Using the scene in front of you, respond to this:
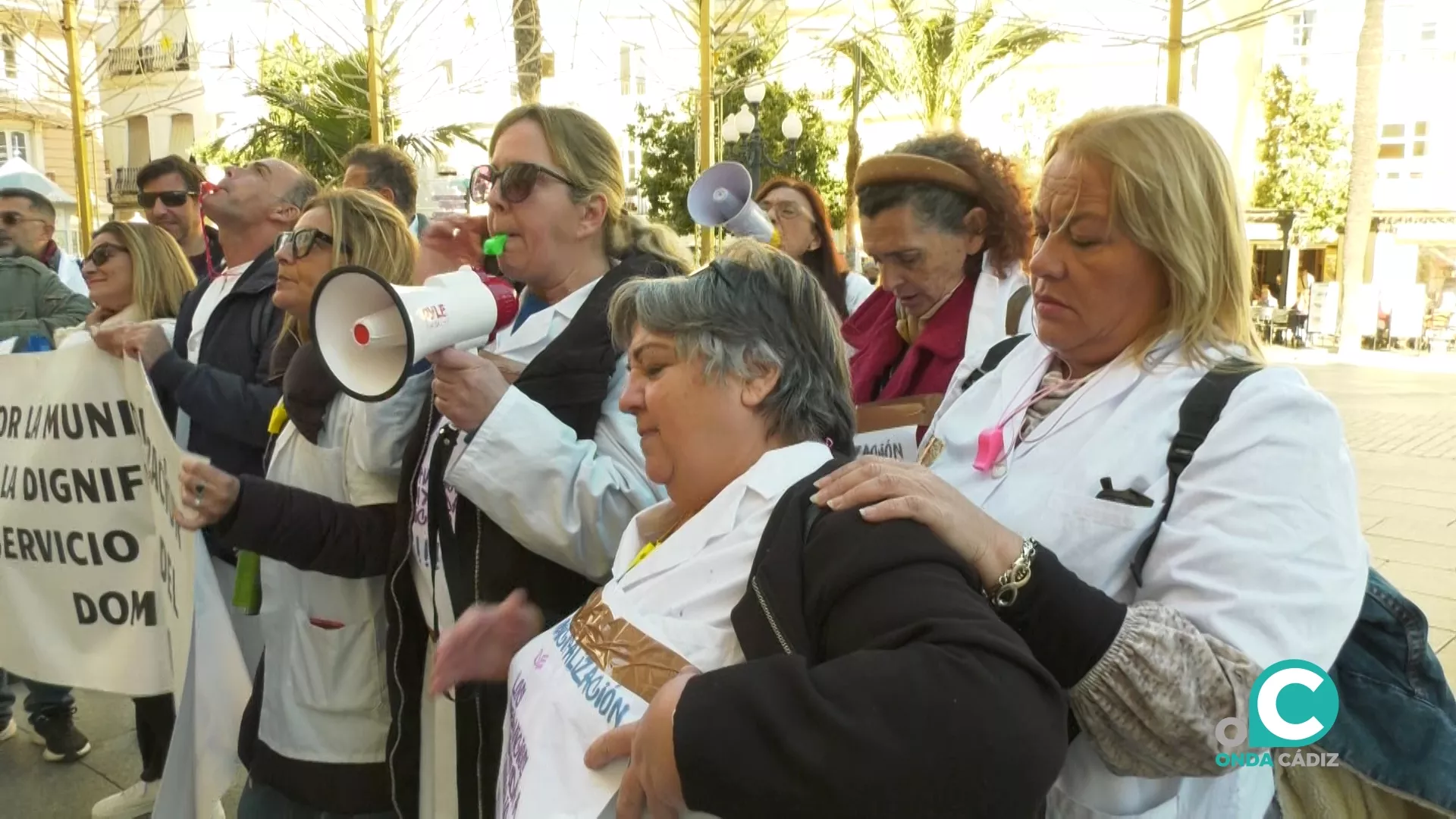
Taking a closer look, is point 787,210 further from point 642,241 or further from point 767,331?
point 767,331

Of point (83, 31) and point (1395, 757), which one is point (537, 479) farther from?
point (83, 31)

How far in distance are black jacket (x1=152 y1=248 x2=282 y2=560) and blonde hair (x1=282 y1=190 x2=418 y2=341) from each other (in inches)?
9.9

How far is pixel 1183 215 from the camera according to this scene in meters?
1.43

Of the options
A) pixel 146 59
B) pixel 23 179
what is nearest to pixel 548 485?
pixel 23 179

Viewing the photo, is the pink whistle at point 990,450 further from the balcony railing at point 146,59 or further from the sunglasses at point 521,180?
the balcony railing at point 146,59

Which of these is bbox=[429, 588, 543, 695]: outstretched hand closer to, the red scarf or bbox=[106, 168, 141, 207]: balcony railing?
the red scarf

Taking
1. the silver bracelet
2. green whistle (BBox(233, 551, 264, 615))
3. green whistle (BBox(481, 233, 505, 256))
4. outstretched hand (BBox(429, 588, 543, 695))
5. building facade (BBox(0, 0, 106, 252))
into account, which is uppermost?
building facade (BBox(0, 0, 106, 252))

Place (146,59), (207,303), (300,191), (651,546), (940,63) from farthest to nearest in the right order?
(940,63)
(146,59)
(300,191)
(207,303)
(651,546)

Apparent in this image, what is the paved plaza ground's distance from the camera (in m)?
3.82

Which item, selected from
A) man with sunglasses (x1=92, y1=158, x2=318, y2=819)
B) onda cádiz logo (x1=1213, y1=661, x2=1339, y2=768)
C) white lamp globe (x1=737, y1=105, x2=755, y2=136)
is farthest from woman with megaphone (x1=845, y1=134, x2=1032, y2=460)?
white lamp globe (x1=737, y1=105, x2=755, y2=136)

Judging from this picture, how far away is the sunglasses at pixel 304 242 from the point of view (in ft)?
8.70

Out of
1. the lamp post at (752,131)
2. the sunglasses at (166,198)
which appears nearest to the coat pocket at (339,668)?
the sunglasses at (166,198)

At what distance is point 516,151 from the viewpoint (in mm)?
2375

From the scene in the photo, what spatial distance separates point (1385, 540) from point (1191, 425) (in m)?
6.48
